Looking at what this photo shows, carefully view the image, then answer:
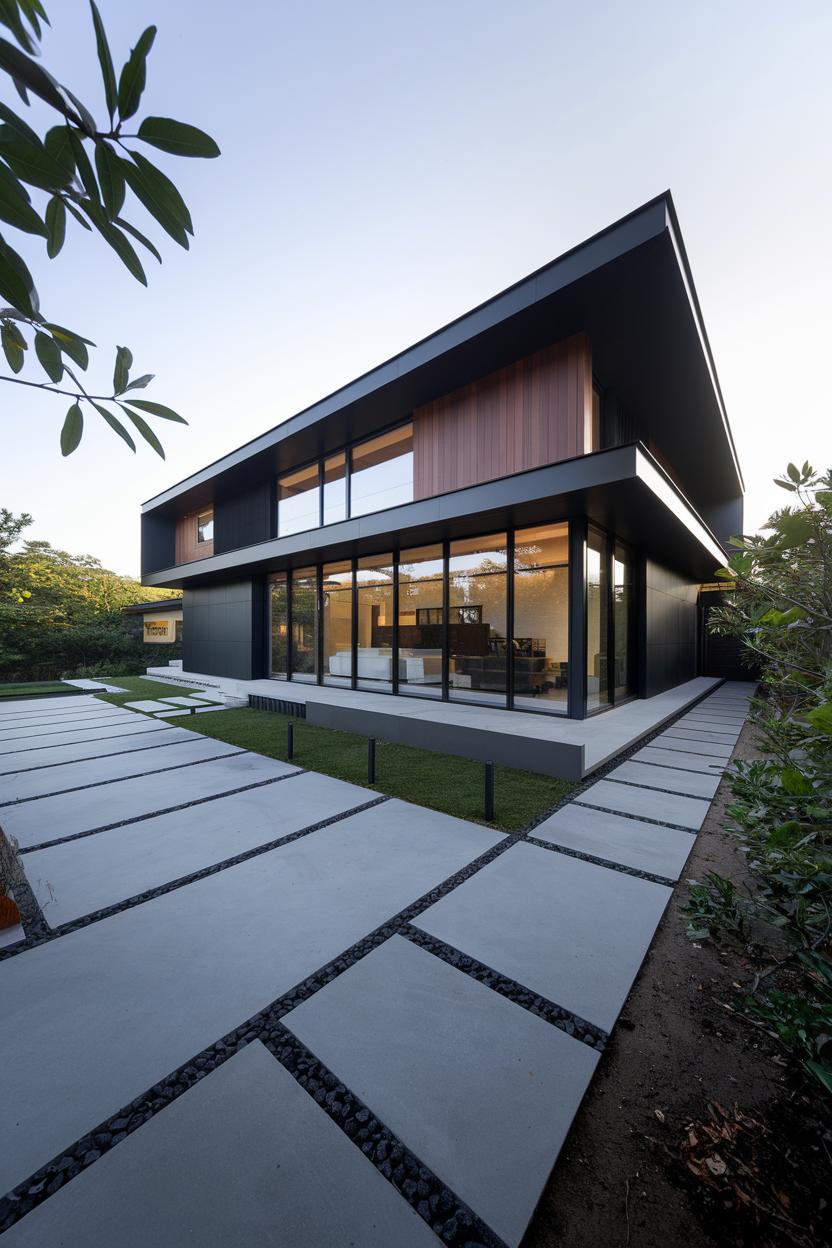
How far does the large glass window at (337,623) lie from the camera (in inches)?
467

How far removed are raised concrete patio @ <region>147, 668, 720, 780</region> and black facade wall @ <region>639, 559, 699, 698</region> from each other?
0.90m

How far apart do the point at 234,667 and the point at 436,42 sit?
47.3 ft

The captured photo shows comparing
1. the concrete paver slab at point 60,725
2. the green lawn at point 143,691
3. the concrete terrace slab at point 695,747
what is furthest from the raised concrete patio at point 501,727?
the green lawn at point 143,691

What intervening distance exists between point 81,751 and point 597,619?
29.2 feet

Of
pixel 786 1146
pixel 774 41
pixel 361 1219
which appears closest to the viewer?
pixel 361 1219

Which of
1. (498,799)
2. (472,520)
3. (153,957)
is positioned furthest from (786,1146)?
(472,520)

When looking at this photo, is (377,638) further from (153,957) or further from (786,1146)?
(786,1146)

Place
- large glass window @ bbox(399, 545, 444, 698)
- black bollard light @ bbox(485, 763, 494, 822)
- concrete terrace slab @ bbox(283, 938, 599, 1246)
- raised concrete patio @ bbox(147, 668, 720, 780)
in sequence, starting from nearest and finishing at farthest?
1. concrete terrace slab @ bbox(283, 938, 599, 1246)
2. black bollard light @ bbox(485, 763, 494, 822)
3. raised concrete patio @ bbox(147, 668, 720, 780)
4. large glass window @ bbox(399, 545, 444, 698)

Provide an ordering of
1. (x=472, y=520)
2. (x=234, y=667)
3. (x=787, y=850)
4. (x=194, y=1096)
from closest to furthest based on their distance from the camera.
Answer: (x=194, y=1096)
(x=787, y=850)
(x=472, y=520)
(x=234, y=667)

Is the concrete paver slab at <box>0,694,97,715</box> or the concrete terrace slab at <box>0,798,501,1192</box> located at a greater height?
the concrete terrace slab at <box>0,798,501,1192</box>

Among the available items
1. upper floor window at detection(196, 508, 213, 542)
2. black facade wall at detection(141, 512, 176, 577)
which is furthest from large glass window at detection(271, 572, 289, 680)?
black facade wall at detection(141, 512, 176, 577)

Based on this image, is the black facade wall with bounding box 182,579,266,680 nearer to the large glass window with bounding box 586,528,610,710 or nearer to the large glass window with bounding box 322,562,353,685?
the large glass window with bounding box 322,562,353,685

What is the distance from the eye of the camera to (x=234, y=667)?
15.2m

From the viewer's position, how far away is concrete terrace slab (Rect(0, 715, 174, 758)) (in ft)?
22.8
